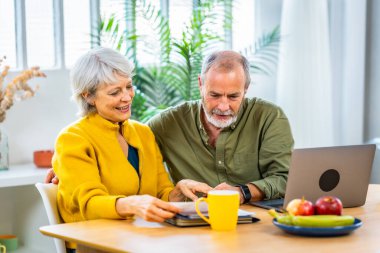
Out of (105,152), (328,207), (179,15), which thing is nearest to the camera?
(328,207)

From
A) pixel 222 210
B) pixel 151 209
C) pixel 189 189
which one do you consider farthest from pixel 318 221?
pixel 189 189

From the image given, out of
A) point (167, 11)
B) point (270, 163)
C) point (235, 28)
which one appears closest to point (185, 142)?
point (270, 163)

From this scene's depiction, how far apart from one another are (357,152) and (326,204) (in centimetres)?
41

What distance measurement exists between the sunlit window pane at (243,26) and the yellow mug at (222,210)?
132 inches

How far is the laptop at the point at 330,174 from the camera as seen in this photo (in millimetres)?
2740

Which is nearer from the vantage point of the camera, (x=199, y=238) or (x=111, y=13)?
(x=199, y=238)

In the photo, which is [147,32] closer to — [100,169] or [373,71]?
[373,71]

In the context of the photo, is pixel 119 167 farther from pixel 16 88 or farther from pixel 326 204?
pixel 16 88

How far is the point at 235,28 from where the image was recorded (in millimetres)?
5824

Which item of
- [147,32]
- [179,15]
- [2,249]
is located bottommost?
[2,249]

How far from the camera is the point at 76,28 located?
4.99 m

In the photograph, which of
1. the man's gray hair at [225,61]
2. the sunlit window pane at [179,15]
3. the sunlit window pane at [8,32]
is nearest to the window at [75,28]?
the sunlit window pane at [8,32]

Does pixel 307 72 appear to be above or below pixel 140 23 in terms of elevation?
below

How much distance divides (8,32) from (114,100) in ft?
6.34
